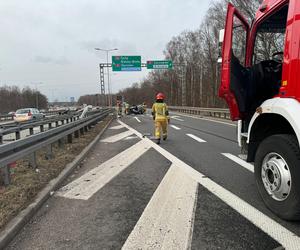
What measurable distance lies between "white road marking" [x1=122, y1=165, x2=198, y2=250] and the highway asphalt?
10 mm

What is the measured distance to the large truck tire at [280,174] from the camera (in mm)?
3711

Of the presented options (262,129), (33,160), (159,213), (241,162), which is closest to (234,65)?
(262,129)

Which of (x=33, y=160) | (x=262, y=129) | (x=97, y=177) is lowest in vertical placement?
(x=97, y=177)

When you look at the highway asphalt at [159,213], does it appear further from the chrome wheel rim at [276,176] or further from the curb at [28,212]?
the chrome wheel rim at [276,176]

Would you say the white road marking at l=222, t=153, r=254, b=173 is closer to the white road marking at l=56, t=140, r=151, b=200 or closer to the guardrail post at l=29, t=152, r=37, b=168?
the white road marking at l=56, t=140, r=151, b=200

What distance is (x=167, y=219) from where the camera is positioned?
406 centimetres

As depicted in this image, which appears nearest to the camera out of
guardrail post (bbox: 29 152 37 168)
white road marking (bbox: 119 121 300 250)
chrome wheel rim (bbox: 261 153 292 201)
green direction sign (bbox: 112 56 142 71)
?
white road marking (bbox: 119 121 300 250)

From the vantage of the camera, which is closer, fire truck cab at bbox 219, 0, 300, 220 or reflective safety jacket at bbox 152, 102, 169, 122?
fire truck cab at bbox 219, 0, 300, 220

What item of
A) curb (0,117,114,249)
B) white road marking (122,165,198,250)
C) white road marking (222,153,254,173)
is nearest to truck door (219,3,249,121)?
white road marking (122,165,198,250)

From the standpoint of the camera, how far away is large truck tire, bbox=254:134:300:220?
12.2 feet

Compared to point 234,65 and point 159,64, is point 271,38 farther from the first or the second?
point 159,64

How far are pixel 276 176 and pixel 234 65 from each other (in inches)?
77.6

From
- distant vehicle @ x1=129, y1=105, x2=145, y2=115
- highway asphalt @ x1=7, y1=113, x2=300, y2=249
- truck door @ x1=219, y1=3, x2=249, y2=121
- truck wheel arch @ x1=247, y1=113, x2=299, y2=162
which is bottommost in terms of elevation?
distant vehicle @ x1=129, y1=105, x2=145, y2=115

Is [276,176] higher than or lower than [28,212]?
higher
